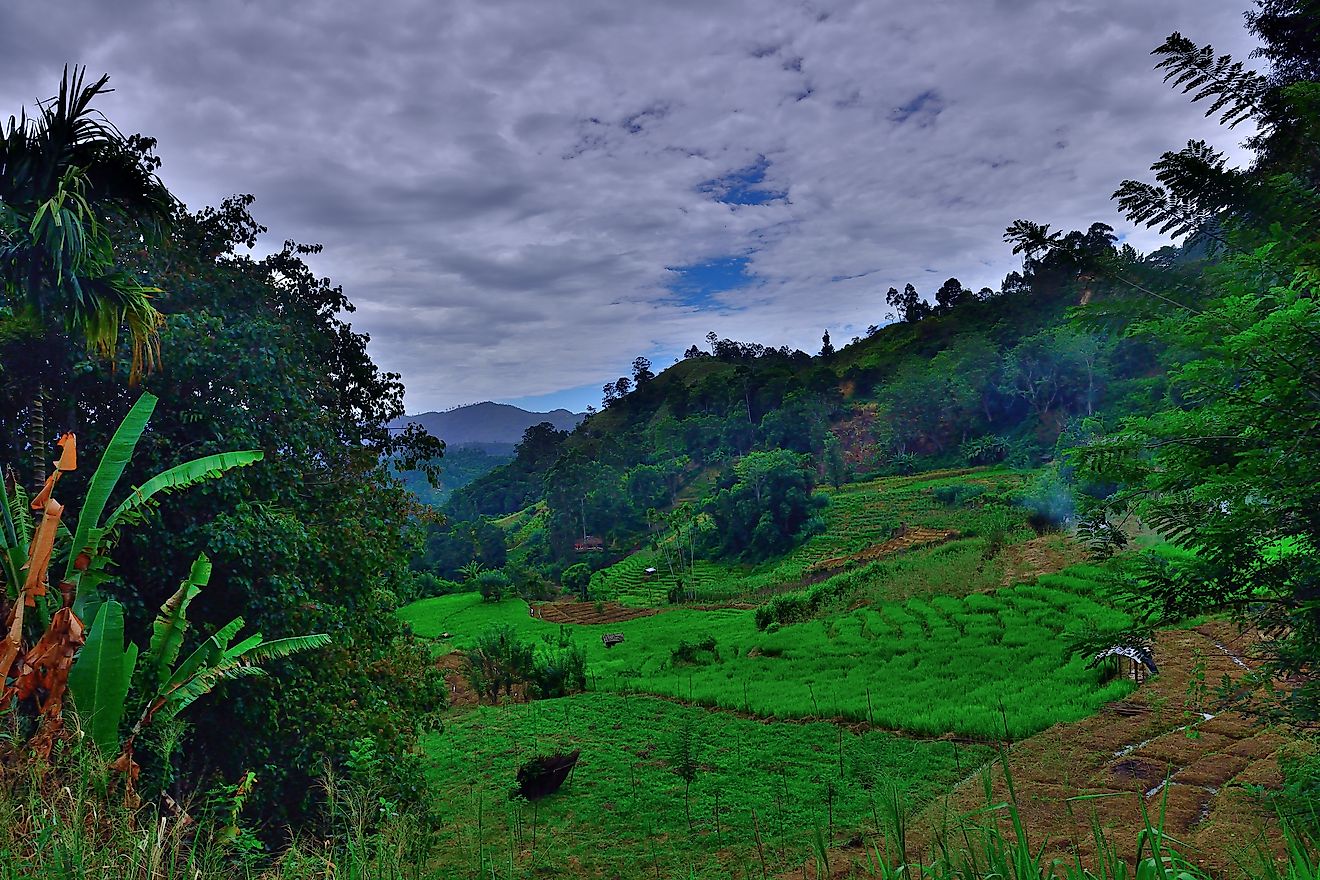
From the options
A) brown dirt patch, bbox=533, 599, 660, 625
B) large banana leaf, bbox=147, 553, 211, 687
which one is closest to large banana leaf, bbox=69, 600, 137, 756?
large banana leaf, bbox=147, 553, 211, 687

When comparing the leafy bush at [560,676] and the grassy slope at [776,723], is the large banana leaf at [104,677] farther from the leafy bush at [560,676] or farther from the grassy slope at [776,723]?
the leafy bush at [560,676]

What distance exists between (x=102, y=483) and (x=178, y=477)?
0.53m

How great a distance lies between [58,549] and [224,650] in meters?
1.60

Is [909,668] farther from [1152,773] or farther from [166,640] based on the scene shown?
[166,640]

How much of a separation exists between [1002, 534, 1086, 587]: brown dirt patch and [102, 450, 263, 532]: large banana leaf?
74.5 ft

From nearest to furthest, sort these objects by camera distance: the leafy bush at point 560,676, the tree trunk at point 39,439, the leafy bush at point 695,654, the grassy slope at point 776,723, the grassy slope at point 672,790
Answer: the tree trunk at point 39,439 < the grassy slope at point 672,790 < the grassy slope at point 776,723 < the leafy bush at point 560,676 < the leafy bush at point 695,654

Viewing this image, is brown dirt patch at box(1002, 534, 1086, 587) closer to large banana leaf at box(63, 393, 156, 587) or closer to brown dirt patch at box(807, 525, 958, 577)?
brown dirt patch at box(807, 525, 958, 577)

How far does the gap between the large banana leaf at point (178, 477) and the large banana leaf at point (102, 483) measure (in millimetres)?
145

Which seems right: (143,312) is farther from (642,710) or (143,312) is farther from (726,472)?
(726,472)

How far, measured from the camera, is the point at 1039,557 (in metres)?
A: 26.0

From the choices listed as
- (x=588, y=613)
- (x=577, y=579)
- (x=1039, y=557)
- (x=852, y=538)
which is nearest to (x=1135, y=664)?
(x=1039, y=557)

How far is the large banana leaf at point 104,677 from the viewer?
486 centimetres

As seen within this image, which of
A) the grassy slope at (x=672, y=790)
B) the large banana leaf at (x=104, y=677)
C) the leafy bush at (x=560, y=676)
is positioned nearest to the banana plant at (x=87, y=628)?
the large banana leaf at (x=104, y=677)

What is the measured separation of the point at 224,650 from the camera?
20.4ft
